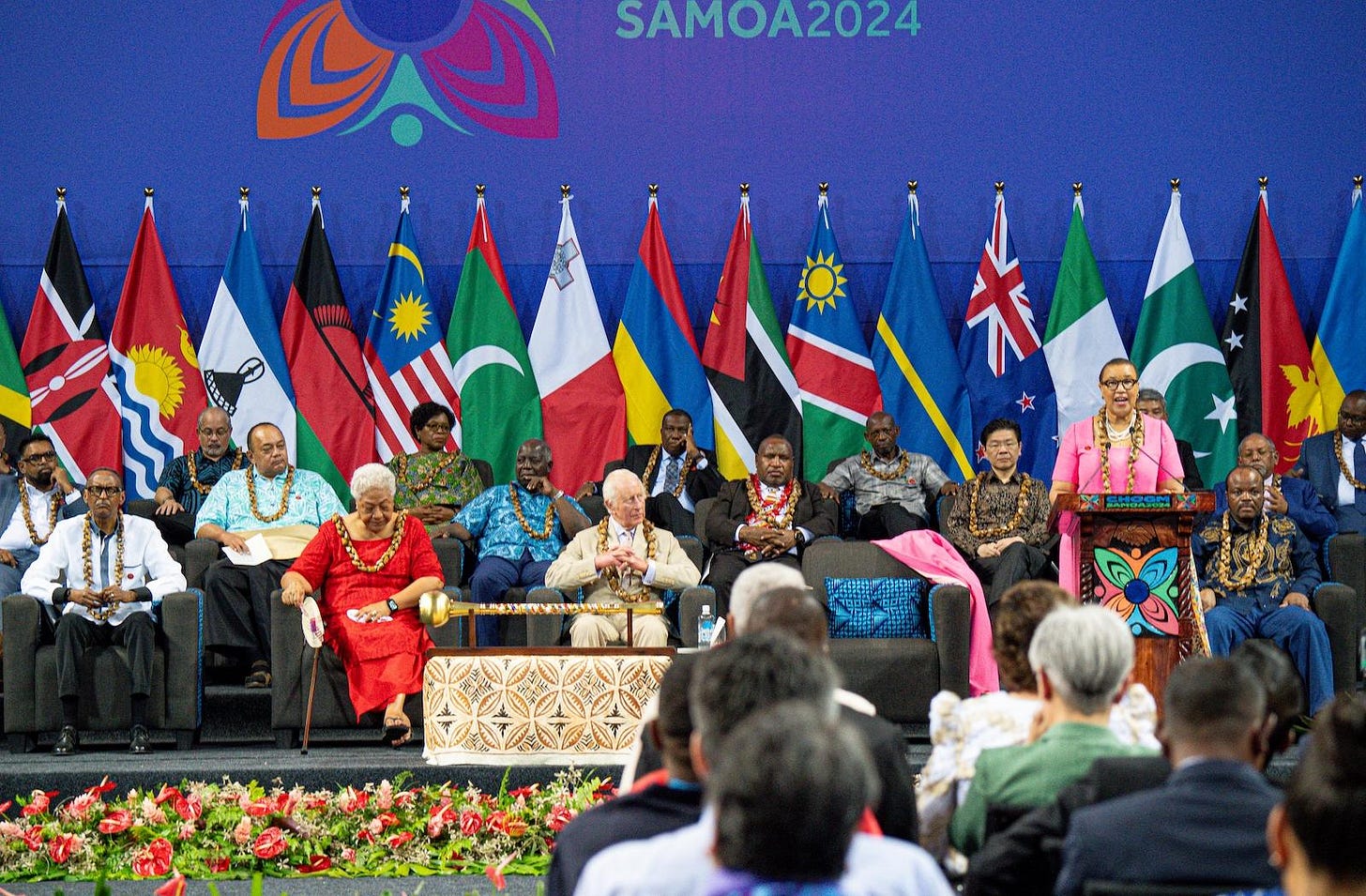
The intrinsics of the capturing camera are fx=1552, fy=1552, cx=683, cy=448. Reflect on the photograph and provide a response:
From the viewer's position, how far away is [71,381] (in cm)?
886

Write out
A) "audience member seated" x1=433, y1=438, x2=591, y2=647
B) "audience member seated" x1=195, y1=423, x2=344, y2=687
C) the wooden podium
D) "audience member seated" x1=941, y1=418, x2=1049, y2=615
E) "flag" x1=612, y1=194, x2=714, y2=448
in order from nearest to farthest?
the wooden podium, "audience member seated" x1=195, y1=423, x2=344, y2=687, "audience member seated" x1=941, y1=418, x2=1049, y2=615, "audience member seated" x1=433, y1=438, x2=591, y2=647, "flag" x1=612, y1=194, x2=714, y2=448

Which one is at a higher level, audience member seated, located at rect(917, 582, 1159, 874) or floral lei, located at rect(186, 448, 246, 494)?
floral lei, located at rect(186, 448, 246, 494)

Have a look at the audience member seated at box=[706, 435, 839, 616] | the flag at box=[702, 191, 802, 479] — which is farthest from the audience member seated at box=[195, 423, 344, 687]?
the flag at box=[702, 191, 802, 479]

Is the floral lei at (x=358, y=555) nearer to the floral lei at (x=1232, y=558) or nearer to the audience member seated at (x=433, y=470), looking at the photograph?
the audience member seated at (x=433, y=470)

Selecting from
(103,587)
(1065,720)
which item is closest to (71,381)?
(103,587)

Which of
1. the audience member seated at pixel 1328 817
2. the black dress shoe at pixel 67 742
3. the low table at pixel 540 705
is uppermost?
the audience member seated at pixel 1328 817

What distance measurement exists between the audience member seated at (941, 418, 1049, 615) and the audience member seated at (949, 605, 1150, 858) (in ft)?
14.5

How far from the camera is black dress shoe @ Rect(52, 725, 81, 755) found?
6.47m

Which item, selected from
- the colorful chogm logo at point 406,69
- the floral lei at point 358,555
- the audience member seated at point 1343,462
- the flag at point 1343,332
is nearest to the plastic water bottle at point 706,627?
the floral lei at point 358,555

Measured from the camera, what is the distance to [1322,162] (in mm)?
9508

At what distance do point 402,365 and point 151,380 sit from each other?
56.7 inches

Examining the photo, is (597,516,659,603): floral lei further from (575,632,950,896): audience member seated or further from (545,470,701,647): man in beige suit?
(575,632,950,896): audience member seated

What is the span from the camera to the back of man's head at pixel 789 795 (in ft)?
5.74

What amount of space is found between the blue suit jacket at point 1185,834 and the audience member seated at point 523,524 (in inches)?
208
